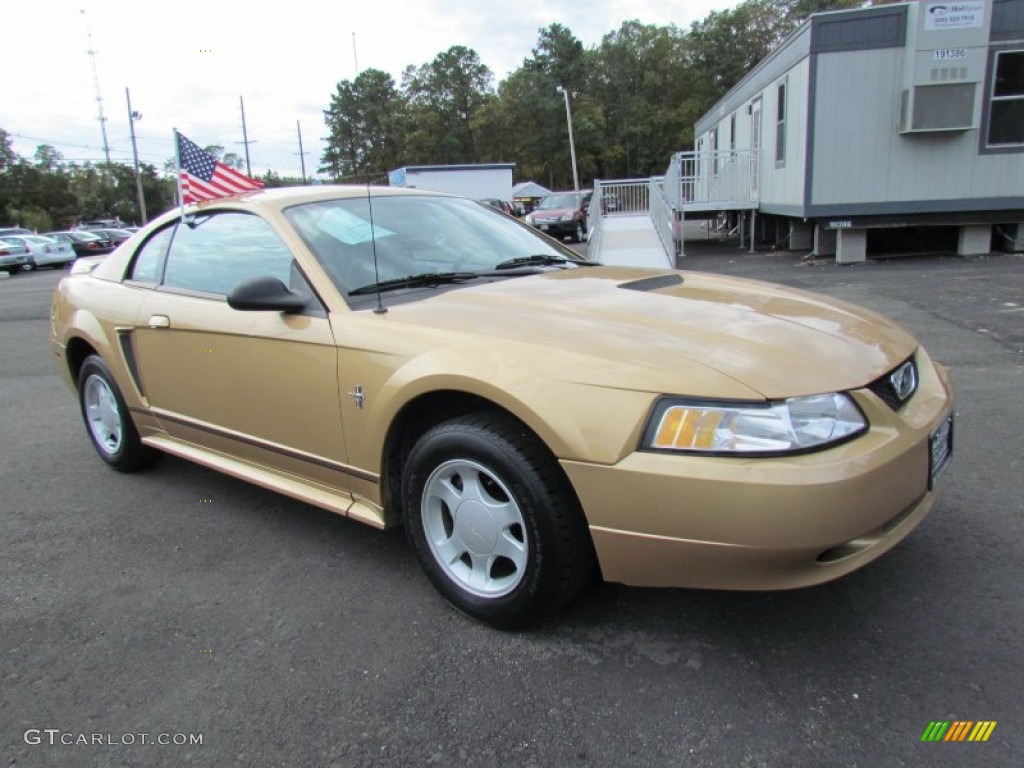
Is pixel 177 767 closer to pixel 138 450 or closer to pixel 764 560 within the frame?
pixel 764 560

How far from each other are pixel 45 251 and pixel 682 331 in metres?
31.9

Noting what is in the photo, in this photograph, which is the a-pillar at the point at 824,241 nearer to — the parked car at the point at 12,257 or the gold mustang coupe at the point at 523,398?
the gold mustang coupe at the point at 523,398

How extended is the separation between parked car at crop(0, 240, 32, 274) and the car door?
27403 millimetres

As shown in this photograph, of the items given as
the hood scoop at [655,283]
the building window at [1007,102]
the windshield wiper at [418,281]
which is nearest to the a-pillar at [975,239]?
the building window at [1007,102]

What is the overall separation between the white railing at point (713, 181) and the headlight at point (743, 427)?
14883mm

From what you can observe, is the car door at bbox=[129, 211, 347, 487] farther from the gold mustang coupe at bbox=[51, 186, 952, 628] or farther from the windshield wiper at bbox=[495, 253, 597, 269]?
the windshield wiper at bbox=[495, 253, 597, 269]

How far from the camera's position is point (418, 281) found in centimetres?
308

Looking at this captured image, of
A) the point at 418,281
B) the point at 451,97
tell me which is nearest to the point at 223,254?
the point at 418,281

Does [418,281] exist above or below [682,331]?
above

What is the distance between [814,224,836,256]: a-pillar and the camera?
13.9 m

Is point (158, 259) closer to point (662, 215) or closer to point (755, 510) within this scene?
point (755, 510)

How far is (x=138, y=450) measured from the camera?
4.24 metres

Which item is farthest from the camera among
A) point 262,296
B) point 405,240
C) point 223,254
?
point 223,254

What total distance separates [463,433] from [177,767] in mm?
1247
